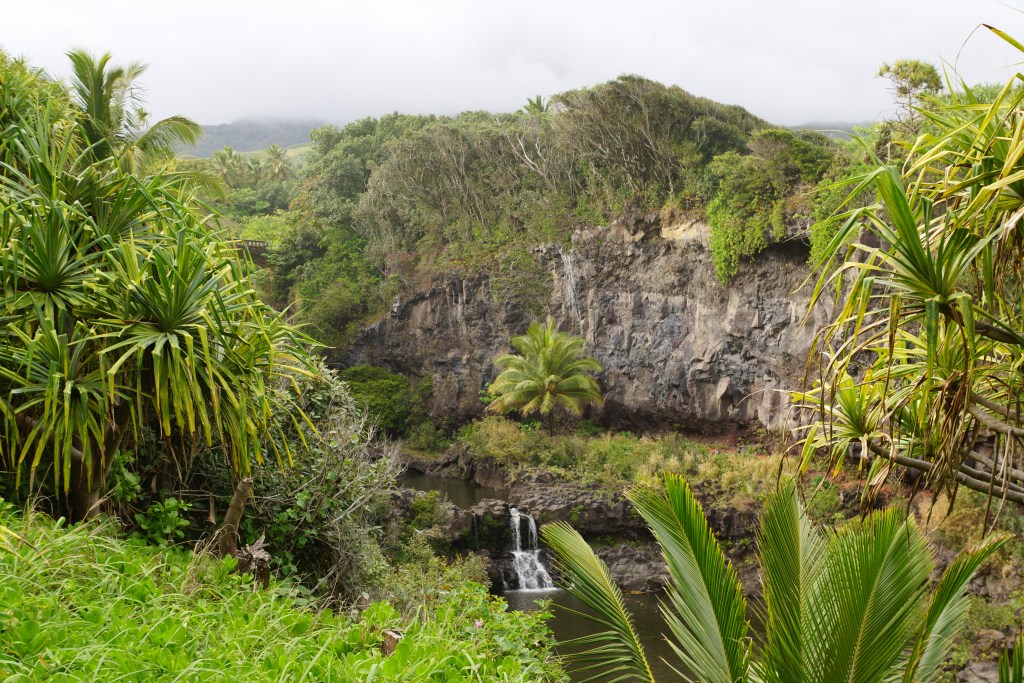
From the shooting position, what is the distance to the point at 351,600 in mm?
5590

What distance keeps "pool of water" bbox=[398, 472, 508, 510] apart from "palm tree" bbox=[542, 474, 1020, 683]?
15892 millimetres

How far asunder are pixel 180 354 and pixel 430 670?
8.03ft

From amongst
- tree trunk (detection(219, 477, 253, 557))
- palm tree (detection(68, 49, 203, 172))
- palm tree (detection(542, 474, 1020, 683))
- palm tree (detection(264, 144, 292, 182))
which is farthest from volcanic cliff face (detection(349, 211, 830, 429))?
palm tree (detection(264, 144, 292, 182))

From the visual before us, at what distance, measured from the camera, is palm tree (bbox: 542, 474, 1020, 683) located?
2.82m

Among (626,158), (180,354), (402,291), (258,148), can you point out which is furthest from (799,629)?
(258,148)

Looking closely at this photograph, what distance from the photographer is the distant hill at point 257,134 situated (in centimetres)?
16500

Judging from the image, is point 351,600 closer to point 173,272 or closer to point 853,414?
point 173,272

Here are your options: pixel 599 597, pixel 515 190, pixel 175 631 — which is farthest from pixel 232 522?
pixel 515 190

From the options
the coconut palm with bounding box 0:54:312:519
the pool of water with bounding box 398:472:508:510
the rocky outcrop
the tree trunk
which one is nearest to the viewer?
the coconut palm with bounding box 0:54:312:519

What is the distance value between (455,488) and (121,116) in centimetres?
1295

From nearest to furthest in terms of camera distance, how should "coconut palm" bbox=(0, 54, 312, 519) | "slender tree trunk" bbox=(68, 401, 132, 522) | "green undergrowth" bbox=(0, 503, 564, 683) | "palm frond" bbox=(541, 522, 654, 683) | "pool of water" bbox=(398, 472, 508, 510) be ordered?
"green undergrowth" bbox=(0, 503, 564, 683)
"palm frond" bbox=(541, 522, 654, 683)
"coconut palm" bbox=(0, 54, 312, 519)
"slender tree trunk" bbox=(68, 401, 132, 522)
"pool of water" bbox=(398, 472, 508, 510)

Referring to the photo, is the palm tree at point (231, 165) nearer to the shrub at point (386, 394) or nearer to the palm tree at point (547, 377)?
the shrub at point (386, 394)

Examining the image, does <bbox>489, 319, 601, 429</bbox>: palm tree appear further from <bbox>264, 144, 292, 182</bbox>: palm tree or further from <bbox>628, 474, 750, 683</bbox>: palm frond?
<bbox>264, 144, 292, 182</bbox>: palm tree

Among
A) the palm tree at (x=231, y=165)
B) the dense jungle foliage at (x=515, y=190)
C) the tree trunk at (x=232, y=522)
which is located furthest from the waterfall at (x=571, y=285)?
the palm tree at (x=231, y=165)
